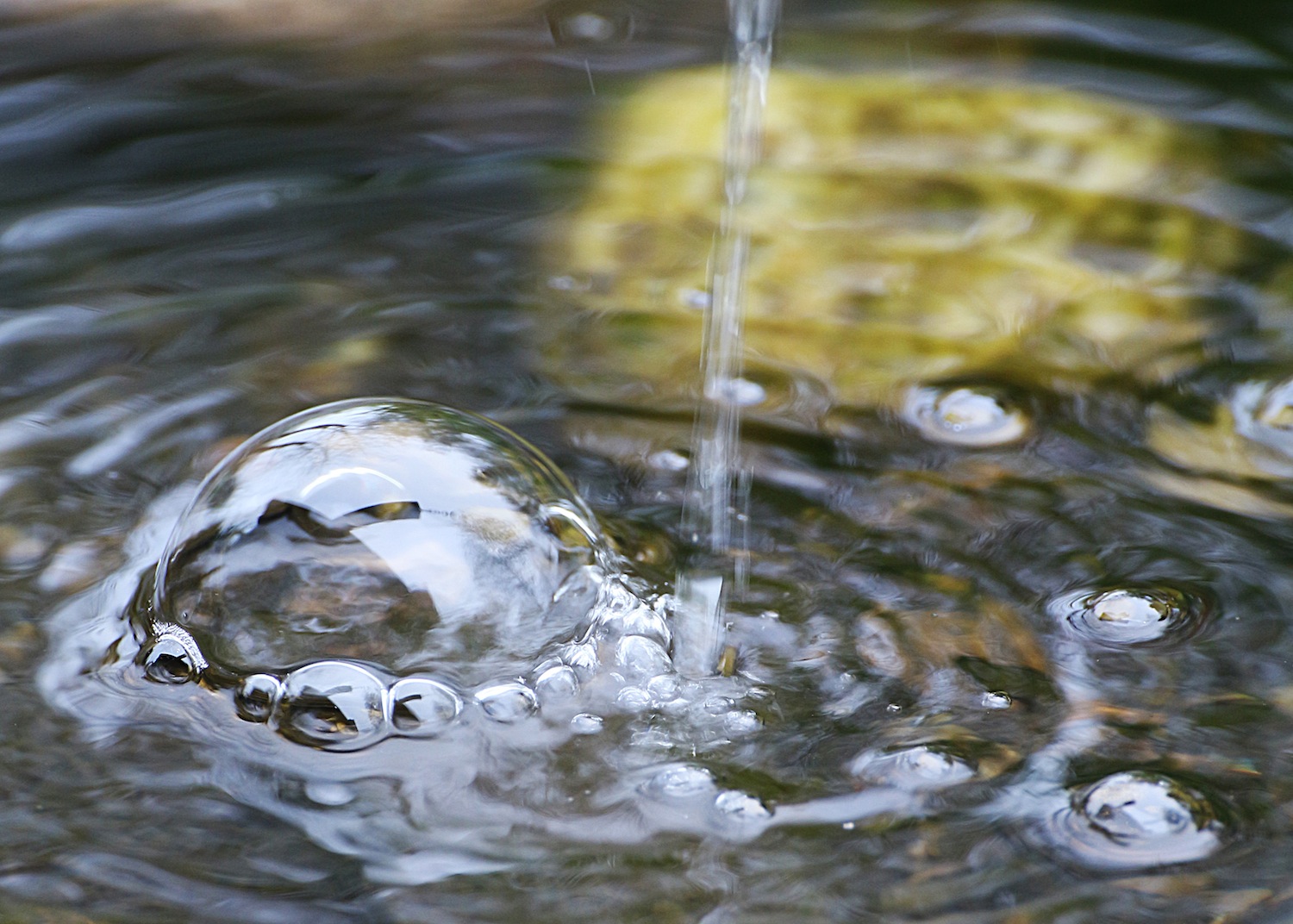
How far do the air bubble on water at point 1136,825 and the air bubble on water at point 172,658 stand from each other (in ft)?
4.81

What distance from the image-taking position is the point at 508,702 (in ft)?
7.41

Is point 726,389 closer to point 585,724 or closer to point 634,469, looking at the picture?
point 634,469

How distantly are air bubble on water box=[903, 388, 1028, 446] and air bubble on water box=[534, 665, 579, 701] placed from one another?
3.65 ft

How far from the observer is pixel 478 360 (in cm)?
332

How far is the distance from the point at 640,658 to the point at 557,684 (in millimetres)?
163

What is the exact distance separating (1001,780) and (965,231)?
2051 mm

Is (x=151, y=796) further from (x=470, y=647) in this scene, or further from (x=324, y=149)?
(x=324, y=149)

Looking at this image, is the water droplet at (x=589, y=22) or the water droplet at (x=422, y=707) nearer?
the water droplet at (x=422, y=707)

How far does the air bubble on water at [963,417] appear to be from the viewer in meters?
2.97

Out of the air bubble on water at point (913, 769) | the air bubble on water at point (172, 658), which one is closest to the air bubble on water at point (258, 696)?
the air bubble on water at point (172, 658)

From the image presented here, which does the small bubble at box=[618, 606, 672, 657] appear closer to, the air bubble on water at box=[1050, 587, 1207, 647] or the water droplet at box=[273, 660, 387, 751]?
the water droplet at box=[273, 660, 387, 751]

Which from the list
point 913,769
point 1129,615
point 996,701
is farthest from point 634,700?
point 1129,615

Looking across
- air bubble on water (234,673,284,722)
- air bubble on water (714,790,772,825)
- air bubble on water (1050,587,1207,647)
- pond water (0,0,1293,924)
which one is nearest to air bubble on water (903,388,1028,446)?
pond water (0,0,1293,924)

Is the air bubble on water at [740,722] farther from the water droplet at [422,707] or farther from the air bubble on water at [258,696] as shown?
the air bubble on water at [258,696]
